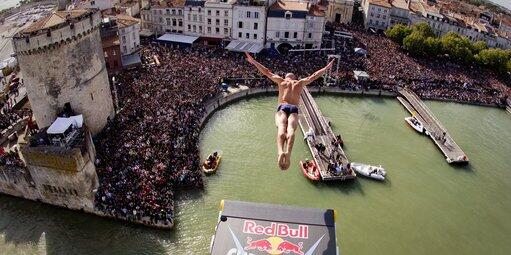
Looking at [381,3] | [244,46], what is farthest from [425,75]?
[244,46]

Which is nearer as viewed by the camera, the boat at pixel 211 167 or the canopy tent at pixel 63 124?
the canopy tent at pixel 63 124

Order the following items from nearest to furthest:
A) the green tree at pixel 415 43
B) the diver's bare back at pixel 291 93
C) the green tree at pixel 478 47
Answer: the diver's bare back at pixel 291 93
the green tree at pixel 415 43
the green tree at pixel 478 47

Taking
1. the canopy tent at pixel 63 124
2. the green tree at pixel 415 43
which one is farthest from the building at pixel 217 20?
the canopy tent at pixel 63 124

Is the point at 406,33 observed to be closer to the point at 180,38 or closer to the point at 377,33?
the point at 377,33

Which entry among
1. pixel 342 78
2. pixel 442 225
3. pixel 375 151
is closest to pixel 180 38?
pixel 342 78

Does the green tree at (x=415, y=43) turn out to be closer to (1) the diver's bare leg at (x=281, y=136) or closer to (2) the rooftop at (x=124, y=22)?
(2) the rooftop at (x=124, y=22)

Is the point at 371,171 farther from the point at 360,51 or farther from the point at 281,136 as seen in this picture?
the point at 360,51

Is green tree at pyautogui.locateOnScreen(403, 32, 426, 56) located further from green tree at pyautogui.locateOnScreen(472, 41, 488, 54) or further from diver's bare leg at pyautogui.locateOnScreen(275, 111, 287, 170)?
diver's bare leg at pyautogui.locateOnScreen(275, 111, 287, 170)
